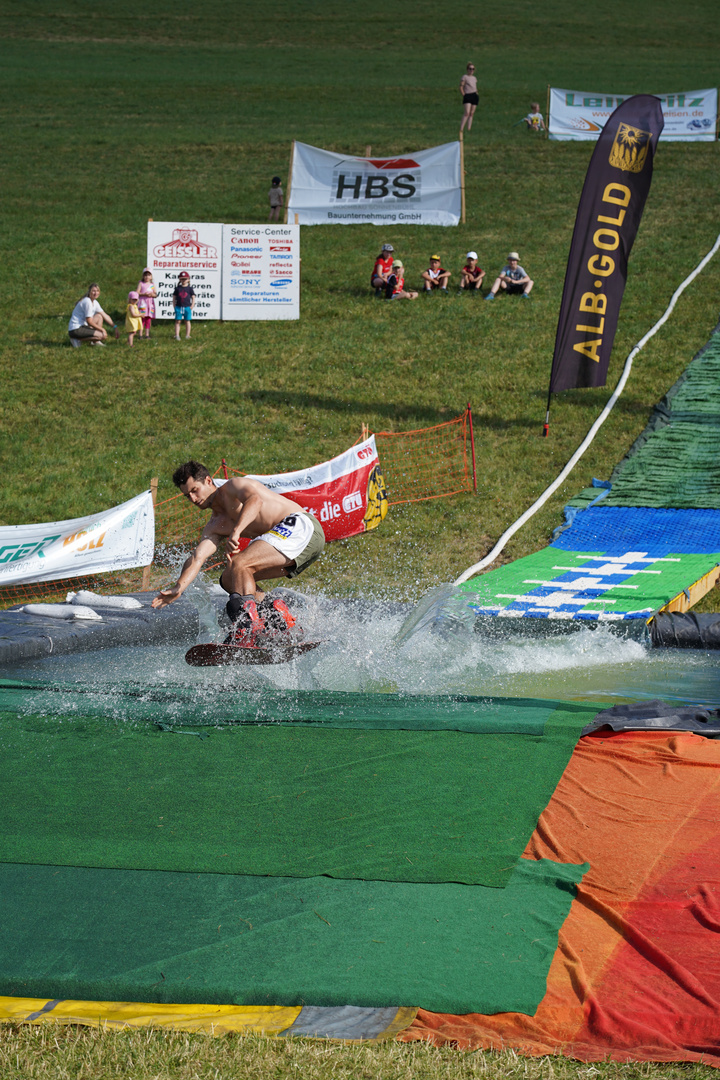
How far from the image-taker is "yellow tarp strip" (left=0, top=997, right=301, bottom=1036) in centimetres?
365

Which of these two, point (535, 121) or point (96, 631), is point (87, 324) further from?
point (535, 121)

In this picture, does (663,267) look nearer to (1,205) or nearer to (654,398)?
(654,398)

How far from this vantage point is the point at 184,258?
18328 millimetres

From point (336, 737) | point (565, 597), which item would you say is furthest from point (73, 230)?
point (336, 737)

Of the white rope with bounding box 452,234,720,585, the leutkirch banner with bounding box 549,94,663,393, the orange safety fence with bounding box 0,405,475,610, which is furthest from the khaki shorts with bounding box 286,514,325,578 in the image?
the leutkirch banner with bounding box 549,94,663,393

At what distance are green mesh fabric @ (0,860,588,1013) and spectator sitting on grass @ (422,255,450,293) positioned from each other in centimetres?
1655

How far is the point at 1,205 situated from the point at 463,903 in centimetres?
2500

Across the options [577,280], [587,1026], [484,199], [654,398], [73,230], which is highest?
[484,199]

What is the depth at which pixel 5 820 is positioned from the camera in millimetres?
5008

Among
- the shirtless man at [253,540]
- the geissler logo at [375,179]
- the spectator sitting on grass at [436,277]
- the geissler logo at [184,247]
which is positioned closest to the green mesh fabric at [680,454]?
the spectator sitting on grass at [436,277]

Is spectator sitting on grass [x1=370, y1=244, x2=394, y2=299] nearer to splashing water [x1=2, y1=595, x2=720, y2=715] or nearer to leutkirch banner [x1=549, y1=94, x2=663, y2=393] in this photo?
leutkirch banner [x1=549, y1=94, x2=663, y2=393]

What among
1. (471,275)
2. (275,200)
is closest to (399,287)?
(471,275)

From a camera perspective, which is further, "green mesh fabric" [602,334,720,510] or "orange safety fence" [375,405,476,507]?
"orange safety fence" [375,405,476,507]

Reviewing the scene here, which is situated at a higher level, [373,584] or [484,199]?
[484,199]
